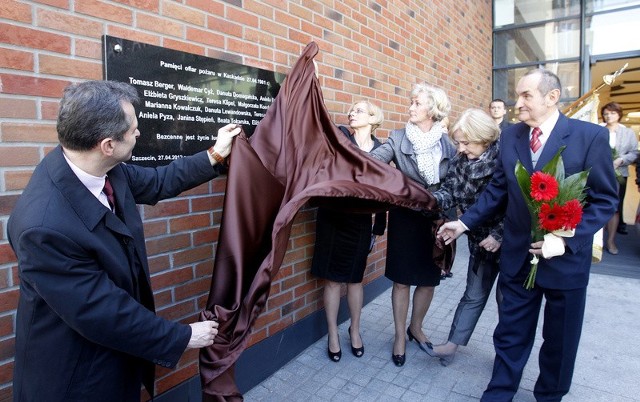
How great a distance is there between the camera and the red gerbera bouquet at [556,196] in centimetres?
227

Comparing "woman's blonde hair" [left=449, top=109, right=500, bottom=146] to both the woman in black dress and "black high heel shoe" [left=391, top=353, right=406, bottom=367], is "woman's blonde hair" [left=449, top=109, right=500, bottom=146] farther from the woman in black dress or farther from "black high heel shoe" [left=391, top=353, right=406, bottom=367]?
"black high heel shoe" [left=391, top=353, right=406, bottom=367]

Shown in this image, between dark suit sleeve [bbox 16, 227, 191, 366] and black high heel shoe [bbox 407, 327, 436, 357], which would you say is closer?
dark suit sleeve [bbox 16, 227, 191, 366]

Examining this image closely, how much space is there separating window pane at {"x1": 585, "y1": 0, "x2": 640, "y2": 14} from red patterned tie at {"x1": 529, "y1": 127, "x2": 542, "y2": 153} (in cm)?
830

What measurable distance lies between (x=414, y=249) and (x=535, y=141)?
1.23 m

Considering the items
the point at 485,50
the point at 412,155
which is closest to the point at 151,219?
the point at 412,155

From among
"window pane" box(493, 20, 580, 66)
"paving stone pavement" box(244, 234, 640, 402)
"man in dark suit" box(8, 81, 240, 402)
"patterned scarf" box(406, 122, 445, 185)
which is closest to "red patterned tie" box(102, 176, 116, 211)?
"man in dark suit" box(8, 81, 240, 402)

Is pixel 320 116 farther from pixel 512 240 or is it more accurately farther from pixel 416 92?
pixel 512 240

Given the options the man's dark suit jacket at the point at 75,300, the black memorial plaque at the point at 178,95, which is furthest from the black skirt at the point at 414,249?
the man's dark suit jacket at the point at 75,300

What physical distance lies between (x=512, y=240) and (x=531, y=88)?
0.93 meters

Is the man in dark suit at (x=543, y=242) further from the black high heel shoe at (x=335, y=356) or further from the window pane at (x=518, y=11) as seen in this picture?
the window pane at (x=518, y=11)

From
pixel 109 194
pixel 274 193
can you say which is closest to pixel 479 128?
pixel 274 193

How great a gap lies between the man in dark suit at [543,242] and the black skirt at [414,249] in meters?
0.46

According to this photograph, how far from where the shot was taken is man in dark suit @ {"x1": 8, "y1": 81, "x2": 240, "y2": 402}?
1434 mm

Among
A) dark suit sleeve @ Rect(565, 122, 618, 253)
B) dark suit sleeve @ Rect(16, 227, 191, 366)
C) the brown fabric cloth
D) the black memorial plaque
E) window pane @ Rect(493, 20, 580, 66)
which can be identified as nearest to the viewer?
dark suit sleeve @ Rect(16, 227, 191, 366)
